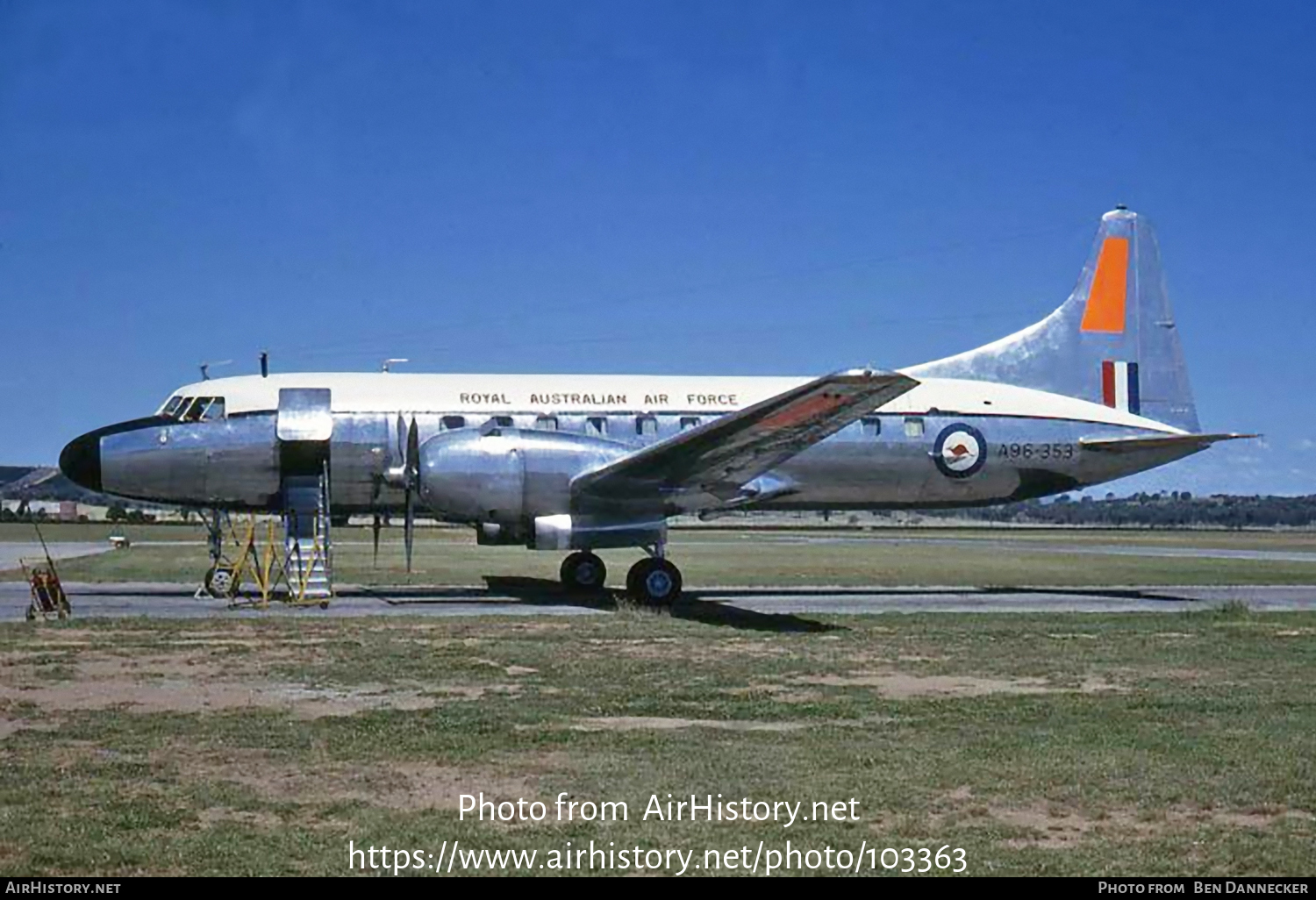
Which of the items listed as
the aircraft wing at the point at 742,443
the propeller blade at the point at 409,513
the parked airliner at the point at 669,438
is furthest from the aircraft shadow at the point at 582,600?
the aircraft wing at the point at 742,443

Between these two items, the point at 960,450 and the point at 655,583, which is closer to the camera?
the point at 655,583

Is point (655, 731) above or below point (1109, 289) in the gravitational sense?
below

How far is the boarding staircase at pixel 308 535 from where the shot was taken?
70.3ft

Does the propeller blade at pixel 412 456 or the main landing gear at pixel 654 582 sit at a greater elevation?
the propeller blade at pixel 412 456

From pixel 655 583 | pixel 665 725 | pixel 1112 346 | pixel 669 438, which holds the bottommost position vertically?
pixel 665 725

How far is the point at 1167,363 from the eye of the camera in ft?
92.1

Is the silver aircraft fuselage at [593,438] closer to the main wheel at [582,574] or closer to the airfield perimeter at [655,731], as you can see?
the airfield perimeter at [655,731]

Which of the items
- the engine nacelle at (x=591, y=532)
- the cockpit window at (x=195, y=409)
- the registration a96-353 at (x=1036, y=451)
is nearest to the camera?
the engine nacelle at (x=591, y=532)

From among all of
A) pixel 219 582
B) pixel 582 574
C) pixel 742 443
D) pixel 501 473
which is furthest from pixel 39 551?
pixel 742 443

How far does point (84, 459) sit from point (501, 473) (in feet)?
24.0

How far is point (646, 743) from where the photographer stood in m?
9.94

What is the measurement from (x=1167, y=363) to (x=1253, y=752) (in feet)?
65.3

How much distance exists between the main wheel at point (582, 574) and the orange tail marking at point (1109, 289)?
459 inches

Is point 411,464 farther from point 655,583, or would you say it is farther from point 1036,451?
point 1036,451
